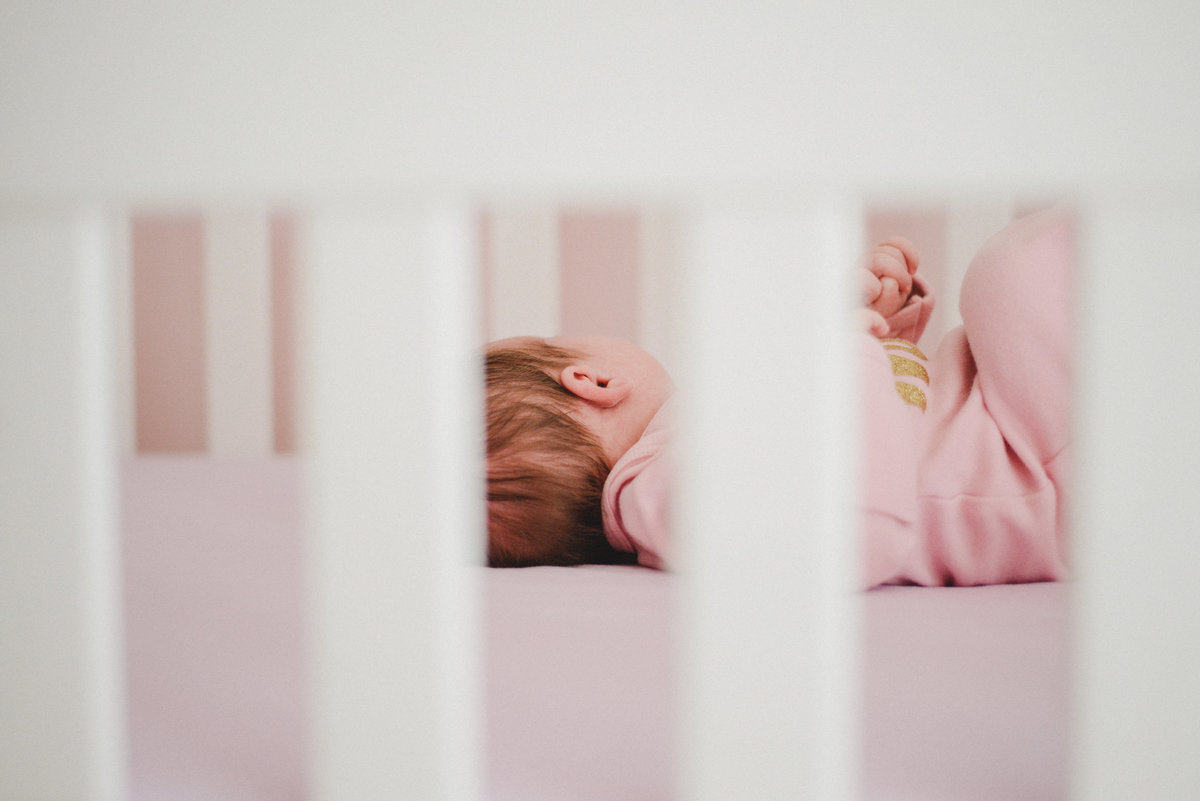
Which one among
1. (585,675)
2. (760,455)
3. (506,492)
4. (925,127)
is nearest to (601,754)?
(585,675)

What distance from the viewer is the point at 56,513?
11.4 inches

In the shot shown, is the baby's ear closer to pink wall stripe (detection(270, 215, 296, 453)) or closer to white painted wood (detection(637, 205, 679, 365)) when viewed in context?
white painted wood (detection(637, 205, 679, 365))

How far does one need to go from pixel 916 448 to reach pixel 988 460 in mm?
56

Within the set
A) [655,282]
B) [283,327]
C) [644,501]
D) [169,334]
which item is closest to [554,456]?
[644,501]

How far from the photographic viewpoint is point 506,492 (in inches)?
32.2

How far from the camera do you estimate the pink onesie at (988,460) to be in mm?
582

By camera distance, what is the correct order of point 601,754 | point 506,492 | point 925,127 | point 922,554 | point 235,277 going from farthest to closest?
point 235,277, point 506,492, point 922,554, point 601,754, point 925,127

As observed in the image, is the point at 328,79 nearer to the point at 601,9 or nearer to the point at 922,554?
the point at 601,9

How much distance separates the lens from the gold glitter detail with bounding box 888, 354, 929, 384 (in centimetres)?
79

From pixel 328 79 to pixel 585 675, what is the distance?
344 mm

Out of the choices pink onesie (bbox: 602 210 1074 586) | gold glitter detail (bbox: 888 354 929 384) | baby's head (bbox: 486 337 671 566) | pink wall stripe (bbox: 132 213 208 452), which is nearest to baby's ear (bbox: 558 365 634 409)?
baby's head (bbox: 486 337 671 566)

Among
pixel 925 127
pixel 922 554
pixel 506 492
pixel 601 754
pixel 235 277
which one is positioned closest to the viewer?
pixel 925 127

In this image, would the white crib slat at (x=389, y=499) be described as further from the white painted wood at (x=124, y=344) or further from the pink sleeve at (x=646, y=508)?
the white painted wood at (x=124, y=344)

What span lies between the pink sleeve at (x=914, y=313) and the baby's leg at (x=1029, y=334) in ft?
1.04
